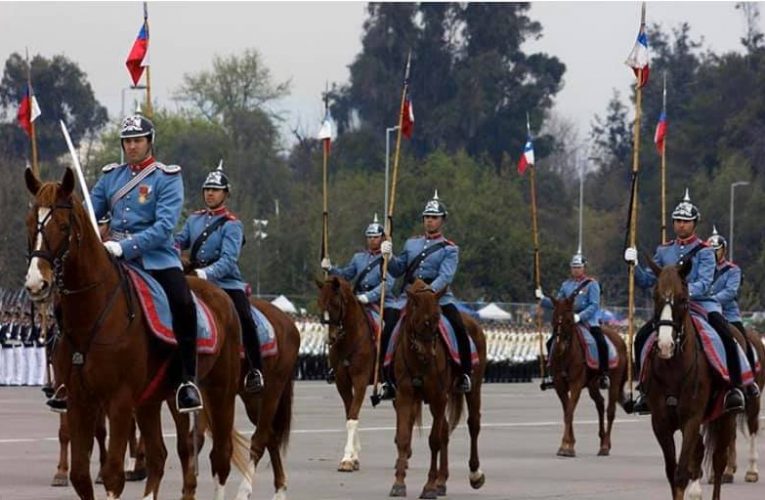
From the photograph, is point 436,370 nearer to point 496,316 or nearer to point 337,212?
point 496,316

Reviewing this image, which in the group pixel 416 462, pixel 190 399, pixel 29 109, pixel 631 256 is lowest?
pixel 416 462

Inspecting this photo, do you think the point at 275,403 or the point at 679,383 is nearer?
the point at 679,383

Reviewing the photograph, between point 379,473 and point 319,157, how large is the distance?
267 ft

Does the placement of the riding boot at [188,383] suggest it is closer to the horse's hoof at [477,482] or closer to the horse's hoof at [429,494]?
the horse's hoof at [429,494]

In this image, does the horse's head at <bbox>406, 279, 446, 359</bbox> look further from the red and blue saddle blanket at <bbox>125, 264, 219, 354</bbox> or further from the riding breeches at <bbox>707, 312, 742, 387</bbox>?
the red and blue saddle blanket at <bbox>125, 264, 219, 354</bbox>

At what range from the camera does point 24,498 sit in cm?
1672

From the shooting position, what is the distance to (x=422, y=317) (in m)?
18.4

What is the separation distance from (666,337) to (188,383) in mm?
4435

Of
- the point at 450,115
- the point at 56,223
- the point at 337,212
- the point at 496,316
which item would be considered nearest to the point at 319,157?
the point at 450,115

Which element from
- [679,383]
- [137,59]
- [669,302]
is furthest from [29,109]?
[669,302]

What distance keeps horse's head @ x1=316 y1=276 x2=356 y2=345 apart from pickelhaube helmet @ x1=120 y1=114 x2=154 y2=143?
847 cm

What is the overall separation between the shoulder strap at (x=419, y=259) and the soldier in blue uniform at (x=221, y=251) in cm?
292

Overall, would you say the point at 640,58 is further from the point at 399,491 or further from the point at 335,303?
the point at 399,491

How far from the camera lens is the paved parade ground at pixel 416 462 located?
1830 cm
